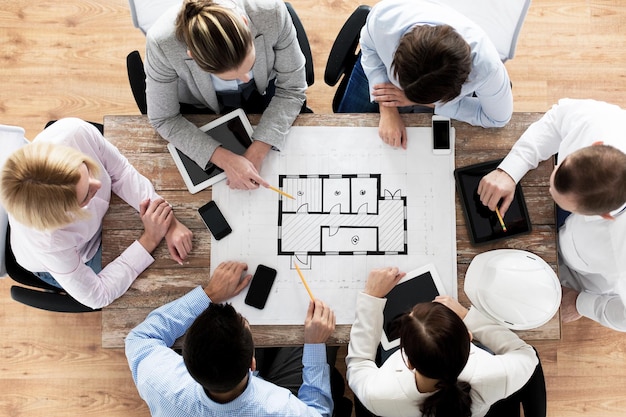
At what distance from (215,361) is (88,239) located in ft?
2.24

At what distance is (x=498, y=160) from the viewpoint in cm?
168

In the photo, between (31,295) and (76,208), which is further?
(31,295)

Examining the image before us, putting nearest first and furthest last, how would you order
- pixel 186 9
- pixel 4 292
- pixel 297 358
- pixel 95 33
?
1. pixel 186 9
2. pixel 297 358
3. pixel 4 292
4. pixel 95 33

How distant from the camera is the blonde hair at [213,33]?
134 cm

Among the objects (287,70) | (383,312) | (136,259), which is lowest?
(383,312)

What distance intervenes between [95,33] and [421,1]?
5.71 ft

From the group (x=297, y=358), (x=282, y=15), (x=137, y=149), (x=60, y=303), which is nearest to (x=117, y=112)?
(x=137, y=149)

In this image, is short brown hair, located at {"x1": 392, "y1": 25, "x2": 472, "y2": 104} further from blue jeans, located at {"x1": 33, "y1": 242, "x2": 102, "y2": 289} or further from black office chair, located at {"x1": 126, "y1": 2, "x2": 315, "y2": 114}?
blue jeans, located at {"x1": 33, "y1": 242, "x2": 102, "y2": 289}

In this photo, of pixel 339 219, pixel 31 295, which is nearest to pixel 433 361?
pixel 339 219

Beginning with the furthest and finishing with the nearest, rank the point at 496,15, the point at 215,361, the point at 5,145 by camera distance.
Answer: the point at 496,15
the point at 5,145
the point at 215,361

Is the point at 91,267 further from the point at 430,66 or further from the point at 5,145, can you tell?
the point at 430,66

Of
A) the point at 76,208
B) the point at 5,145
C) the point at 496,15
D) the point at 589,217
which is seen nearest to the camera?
the point at 76,208

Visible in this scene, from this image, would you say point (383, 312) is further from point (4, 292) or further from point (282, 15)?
point (4, 292)

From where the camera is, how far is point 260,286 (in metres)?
1.63
